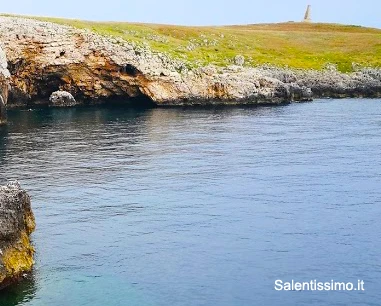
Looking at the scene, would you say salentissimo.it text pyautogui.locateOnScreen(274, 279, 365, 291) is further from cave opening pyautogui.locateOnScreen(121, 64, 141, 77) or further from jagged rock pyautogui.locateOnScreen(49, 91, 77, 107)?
jagged rock pyautogui.locateOnScreen(49, 91, 77, 107)

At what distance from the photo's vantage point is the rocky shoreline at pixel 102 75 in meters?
116

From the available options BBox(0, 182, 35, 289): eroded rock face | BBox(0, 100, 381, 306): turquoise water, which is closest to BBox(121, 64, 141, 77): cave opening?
BBox(0, 100, 381, 306): turquoise water

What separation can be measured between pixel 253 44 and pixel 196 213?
126 meters

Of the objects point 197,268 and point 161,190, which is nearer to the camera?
point 197,268

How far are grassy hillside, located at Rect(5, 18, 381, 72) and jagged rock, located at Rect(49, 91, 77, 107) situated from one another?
16.4 meters

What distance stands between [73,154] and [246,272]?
3655cm

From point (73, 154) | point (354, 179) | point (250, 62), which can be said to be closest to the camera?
point (354, 179)

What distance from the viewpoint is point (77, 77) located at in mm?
118375

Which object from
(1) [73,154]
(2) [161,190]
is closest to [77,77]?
(1) [73,154]

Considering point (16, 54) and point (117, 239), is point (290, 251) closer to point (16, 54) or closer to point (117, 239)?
point (117, 239)

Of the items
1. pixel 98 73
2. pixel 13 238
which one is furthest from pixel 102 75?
pixel 13 238

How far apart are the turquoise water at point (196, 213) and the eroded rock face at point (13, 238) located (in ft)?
2.49

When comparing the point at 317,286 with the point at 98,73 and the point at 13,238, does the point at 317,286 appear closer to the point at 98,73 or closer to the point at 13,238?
the point at 13,238

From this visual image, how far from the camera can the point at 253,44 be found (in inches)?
6511
